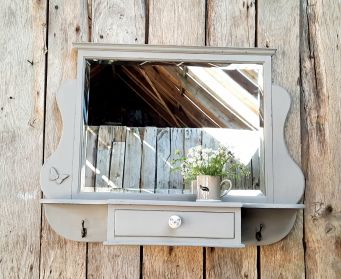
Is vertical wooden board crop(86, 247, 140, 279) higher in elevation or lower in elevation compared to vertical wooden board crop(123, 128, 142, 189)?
lower

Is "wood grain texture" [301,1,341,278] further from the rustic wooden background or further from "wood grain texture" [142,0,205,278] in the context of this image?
"wood grain texture" [142,0,205,278]

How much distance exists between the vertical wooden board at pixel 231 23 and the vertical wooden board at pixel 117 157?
421mm

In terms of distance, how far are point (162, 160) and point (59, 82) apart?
42 centimetres

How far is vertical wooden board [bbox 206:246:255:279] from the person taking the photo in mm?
1615

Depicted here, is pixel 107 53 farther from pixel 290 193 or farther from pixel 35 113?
pixel 290 193

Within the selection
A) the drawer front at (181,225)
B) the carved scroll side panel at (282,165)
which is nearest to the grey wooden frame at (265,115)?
the carved scroll side panel at (282,165)

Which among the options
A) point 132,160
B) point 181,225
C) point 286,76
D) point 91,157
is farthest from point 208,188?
point 286,76

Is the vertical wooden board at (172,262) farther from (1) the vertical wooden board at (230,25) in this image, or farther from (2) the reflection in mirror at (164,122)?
(1) the vertical wooden board at (230,25)

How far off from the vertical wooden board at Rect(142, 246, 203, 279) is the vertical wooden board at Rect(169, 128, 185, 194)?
0.63 ft

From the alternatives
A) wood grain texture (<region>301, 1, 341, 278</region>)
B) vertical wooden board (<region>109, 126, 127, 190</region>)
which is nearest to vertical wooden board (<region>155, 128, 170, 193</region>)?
vertical wooden board (<region>109, 126, 127, 190</region>)

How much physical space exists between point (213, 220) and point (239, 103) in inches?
15.8

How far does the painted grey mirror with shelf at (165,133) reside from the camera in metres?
1.59

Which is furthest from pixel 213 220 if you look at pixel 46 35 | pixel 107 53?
pixel 46 35

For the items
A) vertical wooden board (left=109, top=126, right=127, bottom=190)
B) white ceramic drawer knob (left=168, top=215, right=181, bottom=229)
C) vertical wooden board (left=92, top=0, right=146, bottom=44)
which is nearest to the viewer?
white ceramic drawer knob (left=168, top=215, right=181, bottom=229)
